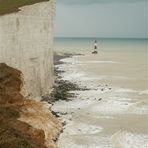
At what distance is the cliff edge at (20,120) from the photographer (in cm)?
1740

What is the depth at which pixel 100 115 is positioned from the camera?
91.7 feet

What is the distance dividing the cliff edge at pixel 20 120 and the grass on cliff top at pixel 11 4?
3.64 meters

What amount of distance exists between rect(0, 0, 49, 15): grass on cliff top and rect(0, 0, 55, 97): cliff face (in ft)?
1.34

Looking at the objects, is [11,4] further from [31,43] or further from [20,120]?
[20,120]

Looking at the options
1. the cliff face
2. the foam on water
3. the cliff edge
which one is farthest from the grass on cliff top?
the foam on water

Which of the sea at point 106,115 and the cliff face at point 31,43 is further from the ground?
the cliff face at point 31,43

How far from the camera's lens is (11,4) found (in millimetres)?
31969

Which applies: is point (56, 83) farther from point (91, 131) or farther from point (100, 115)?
point (91, 131)

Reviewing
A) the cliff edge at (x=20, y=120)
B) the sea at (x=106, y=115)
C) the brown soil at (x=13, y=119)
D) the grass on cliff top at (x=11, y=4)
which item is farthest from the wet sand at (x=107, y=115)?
the grass on cliff top at (x=11, y=4)

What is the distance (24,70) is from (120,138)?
956 centimetres

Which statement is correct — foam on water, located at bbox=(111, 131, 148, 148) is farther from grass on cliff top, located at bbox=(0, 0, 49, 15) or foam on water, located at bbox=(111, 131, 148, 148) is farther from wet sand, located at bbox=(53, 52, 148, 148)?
grass on cliff top, located at bbox=(0, 0, 49, 15)

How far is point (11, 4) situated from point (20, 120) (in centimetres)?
1267

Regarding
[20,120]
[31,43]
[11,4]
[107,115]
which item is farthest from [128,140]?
[11,4]

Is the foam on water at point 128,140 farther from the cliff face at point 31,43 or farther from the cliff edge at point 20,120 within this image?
the cliff face at point 31,43
